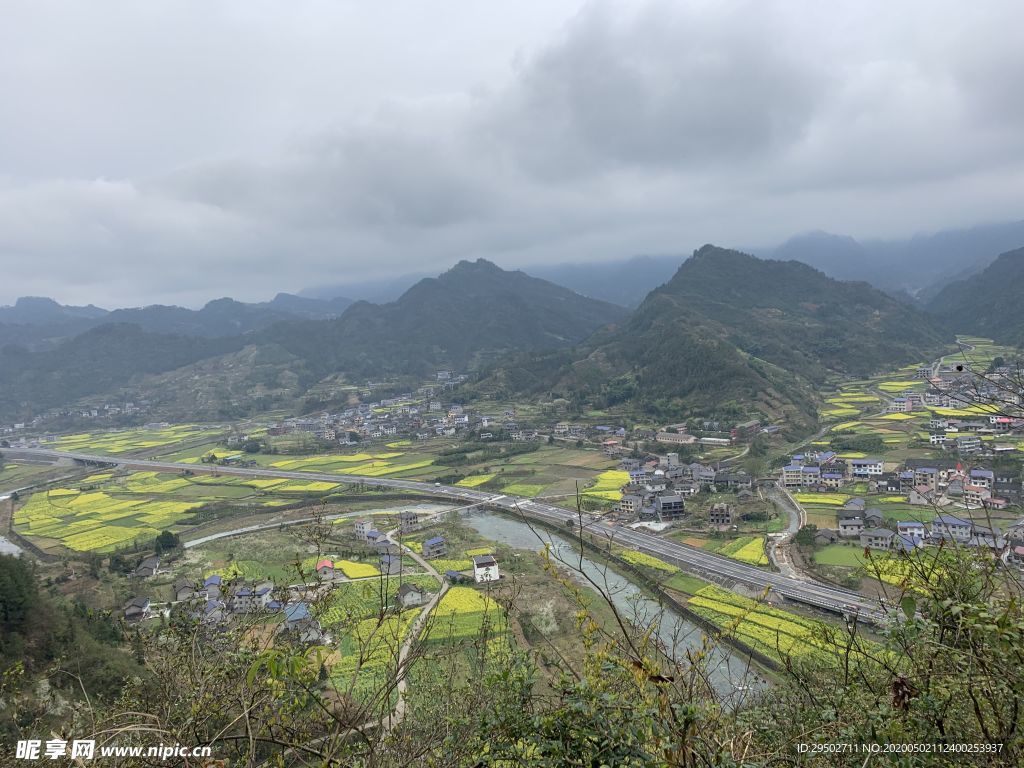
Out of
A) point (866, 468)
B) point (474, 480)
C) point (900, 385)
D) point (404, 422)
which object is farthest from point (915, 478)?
point (404, 422)

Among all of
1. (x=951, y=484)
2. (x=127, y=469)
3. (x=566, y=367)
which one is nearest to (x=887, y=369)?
(x=566, y=367)

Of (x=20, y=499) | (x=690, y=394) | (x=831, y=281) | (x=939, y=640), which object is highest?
(x=831, y=281)

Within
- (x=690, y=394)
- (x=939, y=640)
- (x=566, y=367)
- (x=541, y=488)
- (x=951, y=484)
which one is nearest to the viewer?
(x=939, y=640)

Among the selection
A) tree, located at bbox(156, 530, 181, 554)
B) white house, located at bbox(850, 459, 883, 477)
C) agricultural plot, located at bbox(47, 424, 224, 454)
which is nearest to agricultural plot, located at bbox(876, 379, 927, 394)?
white house, located at bbox(850, 459, 883, 477)

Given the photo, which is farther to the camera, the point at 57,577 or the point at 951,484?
the point at 951,484

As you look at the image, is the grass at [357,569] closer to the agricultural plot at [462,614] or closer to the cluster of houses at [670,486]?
the agricultural plot at [462,614]

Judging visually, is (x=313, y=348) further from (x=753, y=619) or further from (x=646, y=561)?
(x=753, y=619)

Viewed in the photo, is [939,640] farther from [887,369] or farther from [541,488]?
[887,369]
